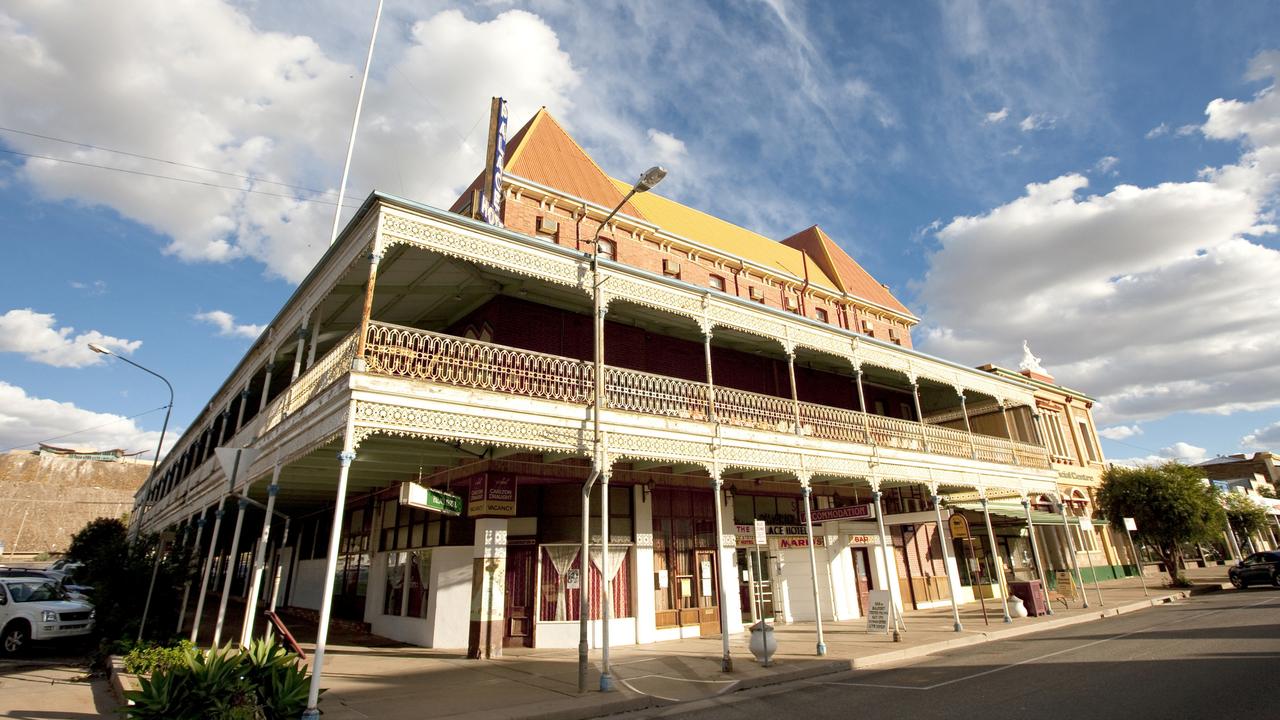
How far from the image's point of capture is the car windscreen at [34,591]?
49.8ft

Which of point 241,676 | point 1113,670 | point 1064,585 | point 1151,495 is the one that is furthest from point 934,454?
point 241,676

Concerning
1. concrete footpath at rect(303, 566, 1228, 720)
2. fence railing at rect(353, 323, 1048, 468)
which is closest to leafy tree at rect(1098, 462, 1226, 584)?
fence railing at rect(353, 323, 1048, 468)

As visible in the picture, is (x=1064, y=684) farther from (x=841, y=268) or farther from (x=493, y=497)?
(x=841, y=268)

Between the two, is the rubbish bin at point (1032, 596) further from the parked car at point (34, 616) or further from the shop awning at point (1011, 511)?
the parked car at point (34, 616)

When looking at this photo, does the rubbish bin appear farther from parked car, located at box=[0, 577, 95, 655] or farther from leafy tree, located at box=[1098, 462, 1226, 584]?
parked car, located at box=[0, 577, 95, 655]

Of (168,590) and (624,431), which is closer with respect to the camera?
(624,431)

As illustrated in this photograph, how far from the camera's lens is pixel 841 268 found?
34.7 m

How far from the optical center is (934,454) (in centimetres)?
1872

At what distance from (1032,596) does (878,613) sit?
7060 mm

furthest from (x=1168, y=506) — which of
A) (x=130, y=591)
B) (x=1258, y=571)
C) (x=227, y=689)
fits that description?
(x=130, y=591)

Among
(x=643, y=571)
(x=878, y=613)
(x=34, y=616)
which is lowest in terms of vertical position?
(x=878, y=613)

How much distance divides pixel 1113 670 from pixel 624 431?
900 centimetres

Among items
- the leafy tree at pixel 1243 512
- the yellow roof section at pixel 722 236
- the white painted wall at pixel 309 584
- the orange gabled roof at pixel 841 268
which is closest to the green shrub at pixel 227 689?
the white painted wall at pixel 309 584

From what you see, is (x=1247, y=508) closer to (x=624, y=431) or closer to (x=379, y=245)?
(x=624, y=431)
